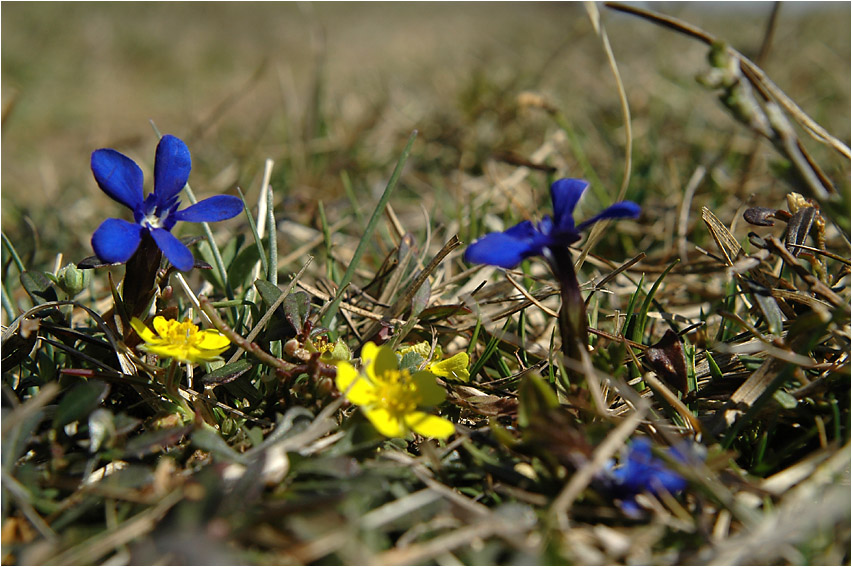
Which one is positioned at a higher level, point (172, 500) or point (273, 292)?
point (273, 292)

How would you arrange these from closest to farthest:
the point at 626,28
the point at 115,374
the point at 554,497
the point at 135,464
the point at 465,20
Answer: the point at 554,497, the point at 135,464, the point at 115,374, the point at 626,28, the point at 465,20

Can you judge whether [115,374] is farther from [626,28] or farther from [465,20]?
[465,20]

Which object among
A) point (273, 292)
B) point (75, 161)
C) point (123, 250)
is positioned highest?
point (123, 250)

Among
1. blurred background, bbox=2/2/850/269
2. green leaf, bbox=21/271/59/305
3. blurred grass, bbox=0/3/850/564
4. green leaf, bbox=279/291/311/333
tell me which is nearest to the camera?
blurred grass, bbox=0/3/850/564

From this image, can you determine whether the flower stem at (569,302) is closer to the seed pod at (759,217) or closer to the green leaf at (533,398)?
the green leaf at (533,398)

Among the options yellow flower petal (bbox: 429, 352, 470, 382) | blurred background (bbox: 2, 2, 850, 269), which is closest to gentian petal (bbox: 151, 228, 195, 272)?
yellow flower petal (bbox: 429, 352, 470, 382)

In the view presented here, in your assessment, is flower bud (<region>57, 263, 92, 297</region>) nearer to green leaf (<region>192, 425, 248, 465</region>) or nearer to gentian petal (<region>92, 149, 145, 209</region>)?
gentian petal (<region>92, 149, 145, 209</region>)

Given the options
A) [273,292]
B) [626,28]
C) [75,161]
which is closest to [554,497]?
[273,292]

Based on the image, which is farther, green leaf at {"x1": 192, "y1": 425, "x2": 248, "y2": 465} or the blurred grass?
green leaf at {"x1": 192, "y1": 425, "x2": 248, "y2": 465}
